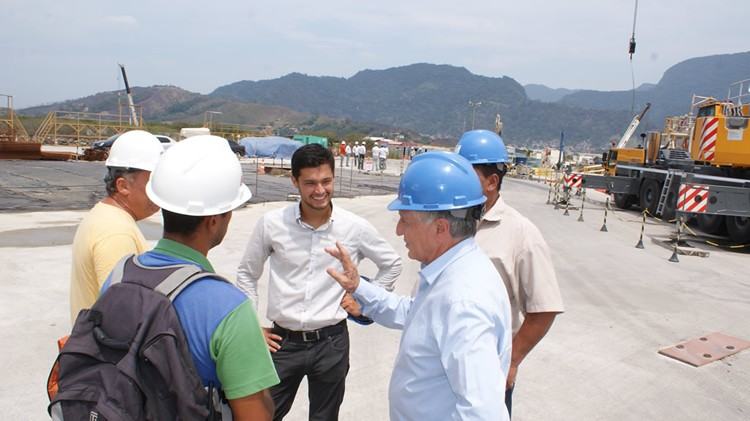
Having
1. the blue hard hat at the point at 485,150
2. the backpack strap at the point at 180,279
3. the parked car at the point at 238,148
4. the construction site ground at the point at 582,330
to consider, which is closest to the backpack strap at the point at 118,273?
the backpack strap at the point at 180,279

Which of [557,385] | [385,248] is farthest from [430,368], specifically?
[557,385]

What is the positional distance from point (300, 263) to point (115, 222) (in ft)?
3.41

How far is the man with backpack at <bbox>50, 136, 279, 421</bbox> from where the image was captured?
4.42ft

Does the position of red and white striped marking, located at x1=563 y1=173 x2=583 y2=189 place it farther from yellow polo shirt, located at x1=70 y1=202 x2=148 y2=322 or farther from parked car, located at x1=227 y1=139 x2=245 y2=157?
parked car, located at x1=227 y1=139 x2=245 y2=157

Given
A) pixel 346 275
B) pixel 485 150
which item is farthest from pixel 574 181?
pixel 346 275

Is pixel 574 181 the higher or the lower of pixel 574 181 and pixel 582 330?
the higher

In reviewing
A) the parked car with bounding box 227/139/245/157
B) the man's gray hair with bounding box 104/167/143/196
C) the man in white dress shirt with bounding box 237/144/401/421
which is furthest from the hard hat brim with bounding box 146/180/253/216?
the parked car with bounding box 227/139/245/157

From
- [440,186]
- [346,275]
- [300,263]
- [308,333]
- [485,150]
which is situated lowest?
[308,333]

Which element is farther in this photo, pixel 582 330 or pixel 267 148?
pixel 267 148

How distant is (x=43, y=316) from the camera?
5707mm

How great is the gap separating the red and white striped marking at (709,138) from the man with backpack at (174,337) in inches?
586

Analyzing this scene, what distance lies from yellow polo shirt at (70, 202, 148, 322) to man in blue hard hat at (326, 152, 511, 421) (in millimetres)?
1191

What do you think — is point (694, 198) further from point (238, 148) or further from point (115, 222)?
point (238, 148)

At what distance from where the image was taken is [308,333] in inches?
116
